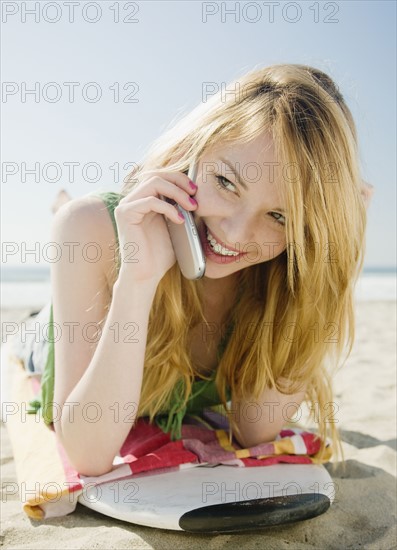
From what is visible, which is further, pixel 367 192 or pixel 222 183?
pixel 367 192

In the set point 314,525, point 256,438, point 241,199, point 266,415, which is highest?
point 241,199

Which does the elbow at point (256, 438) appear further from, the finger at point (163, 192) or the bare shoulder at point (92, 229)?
the finger at point (163, 192)

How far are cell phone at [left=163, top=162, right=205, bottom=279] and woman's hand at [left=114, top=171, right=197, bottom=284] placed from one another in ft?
0.12

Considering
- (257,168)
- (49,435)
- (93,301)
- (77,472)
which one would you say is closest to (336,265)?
(257,168)

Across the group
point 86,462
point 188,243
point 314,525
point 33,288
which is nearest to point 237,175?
point 188,243

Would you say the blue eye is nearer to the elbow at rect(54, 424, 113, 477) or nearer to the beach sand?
the elbow at rect(54, 424, 113, 477)

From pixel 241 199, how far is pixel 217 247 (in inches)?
10.1

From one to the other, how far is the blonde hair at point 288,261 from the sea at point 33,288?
1007 centimetres

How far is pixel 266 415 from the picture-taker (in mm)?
→ 2672

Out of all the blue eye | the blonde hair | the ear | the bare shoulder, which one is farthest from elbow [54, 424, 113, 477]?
the ear

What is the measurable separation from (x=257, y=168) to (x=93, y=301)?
35.0 inches

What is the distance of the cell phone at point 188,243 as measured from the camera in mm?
2162

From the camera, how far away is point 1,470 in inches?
110

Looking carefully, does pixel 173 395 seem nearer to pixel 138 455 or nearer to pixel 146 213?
pixel 138 455
